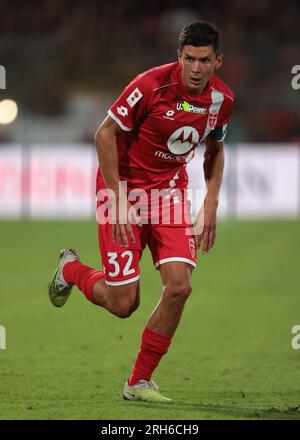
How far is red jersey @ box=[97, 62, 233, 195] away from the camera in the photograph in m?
5.96

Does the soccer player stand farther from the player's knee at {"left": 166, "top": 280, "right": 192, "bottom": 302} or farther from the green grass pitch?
the green grass pitch

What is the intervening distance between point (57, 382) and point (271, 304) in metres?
4.67

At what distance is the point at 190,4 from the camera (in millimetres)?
29328

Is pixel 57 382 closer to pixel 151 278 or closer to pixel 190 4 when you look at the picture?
pixel 151 278

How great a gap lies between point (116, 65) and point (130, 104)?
68.0 feet

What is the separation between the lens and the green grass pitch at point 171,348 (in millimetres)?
5680

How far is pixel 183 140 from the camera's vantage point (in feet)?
20.1

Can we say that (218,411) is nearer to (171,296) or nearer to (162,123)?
(171,296)
